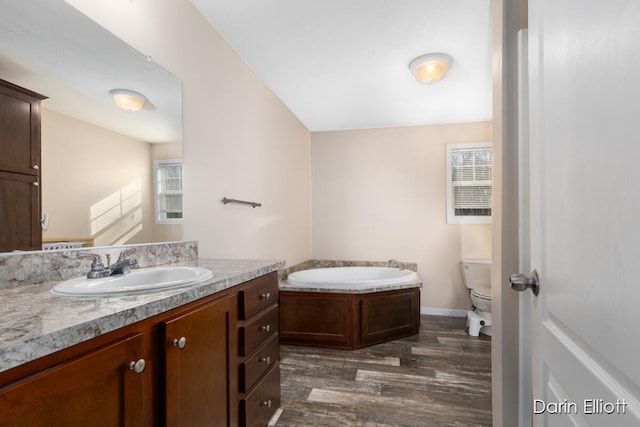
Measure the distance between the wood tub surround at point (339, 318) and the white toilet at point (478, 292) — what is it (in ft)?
2.67

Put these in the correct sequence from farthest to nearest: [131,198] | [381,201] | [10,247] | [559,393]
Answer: [381,201] → [131,198] → [10,247] → [559,393]

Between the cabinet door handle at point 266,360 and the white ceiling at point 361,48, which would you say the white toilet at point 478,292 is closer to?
the white ceiling at point 361,48

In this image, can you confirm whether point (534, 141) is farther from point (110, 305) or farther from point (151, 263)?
point (151, 263)

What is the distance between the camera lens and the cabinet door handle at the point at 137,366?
76 cm

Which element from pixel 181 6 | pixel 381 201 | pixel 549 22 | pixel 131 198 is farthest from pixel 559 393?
pixel 381 201

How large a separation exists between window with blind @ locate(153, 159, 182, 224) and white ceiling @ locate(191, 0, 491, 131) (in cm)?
104

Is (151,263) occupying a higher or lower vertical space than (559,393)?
higher

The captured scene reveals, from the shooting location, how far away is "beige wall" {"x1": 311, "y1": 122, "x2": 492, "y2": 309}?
365 cm

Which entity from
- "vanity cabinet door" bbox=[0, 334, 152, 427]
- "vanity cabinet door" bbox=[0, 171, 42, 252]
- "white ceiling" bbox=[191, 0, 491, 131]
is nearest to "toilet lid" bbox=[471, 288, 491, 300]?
"white ceiling" bbox=[191, 0, 491, 131]

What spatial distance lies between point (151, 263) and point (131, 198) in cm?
33

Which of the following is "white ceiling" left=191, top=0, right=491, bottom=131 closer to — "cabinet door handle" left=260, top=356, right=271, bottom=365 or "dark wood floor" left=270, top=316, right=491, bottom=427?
"cabinet door handle" left=260, top=356, right=271, bottom=365

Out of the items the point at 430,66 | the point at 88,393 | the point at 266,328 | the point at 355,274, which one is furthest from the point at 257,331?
the point at 355,274

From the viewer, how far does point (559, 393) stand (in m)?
0.70

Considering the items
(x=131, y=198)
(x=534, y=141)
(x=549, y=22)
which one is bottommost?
(x=131, y=198)
